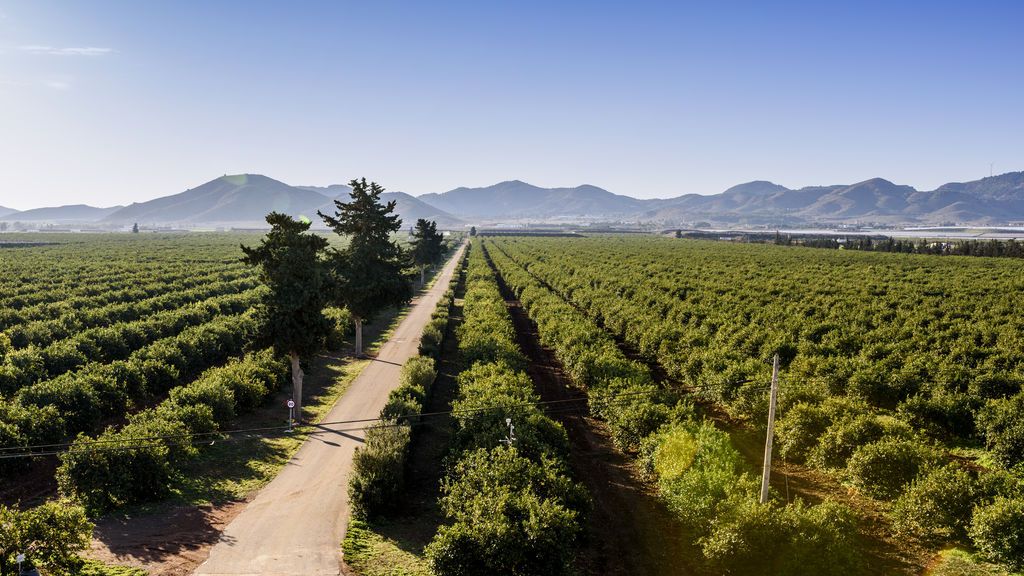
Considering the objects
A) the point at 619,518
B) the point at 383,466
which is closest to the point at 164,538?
the point at 383,466

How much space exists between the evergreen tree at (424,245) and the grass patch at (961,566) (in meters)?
81.0

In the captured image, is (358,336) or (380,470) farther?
(358,336)

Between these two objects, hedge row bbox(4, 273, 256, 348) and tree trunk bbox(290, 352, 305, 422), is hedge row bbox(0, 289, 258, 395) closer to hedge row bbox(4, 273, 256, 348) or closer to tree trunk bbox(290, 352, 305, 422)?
hedge row bbox(4, 273, 256, 348)

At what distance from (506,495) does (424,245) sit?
81584 millimetres

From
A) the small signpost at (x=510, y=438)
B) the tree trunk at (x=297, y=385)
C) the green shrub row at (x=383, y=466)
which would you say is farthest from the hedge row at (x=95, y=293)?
the small signpost at (x=510, y=438)

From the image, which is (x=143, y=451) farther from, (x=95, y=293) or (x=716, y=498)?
(x=95, y=293)

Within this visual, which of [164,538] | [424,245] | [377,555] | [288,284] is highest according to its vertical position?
[424,245]

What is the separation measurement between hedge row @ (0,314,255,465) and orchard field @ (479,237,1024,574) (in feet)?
91.5

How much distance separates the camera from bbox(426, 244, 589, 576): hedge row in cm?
1762

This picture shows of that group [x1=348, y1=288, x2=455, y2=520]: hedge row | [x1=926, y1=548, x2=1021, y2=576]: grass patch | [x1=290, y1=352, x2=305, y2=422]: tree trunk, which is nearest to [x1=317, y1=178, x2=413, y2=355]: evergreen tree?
[x1=290, y1=352, x2=305, y2=422]: tree trunk

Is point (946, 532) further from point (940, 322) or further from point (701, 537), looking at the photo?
point (940, 322)

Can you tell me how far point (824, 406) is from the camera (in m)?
29.1

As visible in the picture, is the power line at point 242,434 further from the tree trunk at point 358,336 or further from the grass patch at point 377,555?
the tree trunk at point 358,336

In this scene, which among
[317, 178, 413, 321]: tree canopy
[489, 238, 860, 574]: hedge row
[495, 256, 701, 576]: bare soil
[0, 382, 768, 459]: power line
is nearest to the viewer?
[489, 238, 860, 574]: hedge row
